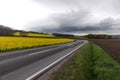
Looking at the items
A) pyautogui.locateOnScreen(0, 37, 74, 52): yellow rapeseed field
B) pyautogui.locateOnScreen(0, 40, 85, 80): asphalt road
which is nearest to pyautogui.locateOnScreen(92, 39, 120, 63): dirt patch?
pyautogui.locateOnScreen(0, 40, 85, 80): asphalt road

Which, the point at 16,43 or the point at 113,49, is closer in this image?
the point at 113,49

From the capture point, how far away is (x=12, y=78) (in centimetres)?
1008

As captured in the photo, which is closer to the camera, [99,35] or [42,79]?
[42,79]

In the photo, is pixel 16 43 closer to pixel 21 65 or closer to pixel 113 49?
pixel 113 49

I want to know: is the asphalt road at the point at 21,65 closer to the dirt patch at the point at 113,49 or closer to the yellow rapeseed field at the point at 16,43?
the dirt patch at the point at 113,49

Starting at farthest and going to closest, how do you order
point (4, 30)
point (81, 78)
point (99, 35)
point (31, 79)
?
point (99, 35), point (4, 30), point (81, 78), point (31, 79)

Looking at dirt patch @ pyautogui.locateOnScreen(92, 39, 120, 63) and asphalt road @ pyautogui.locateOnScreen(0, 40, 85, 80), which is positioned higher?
asphalt road @ pyautogui.locateOnScreen(0, 40, 85, 80)

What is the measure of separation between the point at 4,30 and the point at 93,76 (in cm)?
11111

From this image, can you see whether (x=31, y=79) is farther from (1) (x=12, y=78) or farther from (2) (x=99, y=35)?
(2) (x=99, y=35)

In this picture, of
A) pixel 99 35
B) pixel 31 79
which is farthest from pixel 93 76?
pixel 99 35

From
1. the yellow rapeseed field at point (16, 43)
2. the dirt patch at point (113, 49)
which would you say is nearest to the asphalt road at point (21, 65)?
the dirt patch at point (113, 49)

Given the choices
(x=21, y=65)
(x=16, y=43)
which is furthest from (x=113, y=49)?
(x=21, y=65)

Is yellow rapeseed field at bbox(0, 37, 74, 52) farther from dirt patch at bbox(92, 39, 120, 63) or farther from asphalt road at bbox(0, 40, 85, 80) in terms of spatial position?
dirt patch at bbox(92, 39, 120, 63)

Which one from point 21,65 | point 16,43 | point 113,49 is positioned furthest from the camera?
point 16,43
